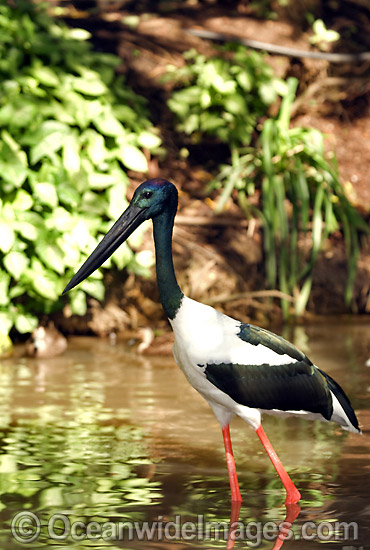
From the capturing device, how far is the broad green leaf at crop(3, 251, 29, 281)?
7559mm

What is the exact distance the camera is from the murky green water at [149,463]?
4.30 m

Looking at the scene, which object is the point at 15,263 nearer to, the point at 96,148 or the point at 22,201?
the point at 22,201

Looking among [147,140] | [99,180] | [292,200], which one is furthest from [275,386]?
[292,200]

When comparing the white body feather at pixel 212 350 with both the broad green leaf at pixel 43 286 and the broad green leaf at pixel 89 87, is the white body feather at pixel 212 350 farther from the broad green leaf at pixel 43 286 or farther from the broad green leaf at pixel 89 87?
the broad green leaf at pixel 89 87

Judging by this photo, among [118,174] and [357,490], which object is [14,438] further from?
[118,174]

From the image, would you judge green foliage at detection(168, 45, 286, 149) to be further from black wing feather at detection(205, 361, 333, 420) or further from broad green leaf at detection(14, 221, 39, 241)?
black wing feather at detection(205, 361, 333, 420)

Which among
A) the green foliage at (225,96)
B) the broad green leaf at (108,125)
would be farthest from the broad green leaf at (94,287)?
the green foliage at (225,96)

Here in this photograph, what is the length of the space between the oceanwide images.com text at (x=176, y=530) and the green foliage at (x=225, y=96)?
5.84 metres

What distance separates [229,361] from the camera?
4.54 meters

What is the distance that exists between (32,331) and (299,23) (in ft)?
16.3

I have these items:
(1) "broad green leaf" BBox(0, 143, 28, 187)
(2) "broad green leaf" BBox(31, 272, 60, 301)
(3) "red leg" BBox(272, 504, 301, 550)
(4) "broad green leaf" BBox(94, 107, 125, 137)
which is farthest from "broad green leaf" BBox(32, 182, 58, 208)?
(3) "red leg" BBox(272, 504, 301, 550)

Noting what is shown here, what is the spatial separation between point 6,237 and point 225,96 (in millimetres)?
3199

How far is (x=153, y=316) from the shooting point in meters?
8.77

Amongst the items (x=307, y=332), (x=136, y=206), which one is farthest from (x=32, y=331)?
(x=136, y=206)
